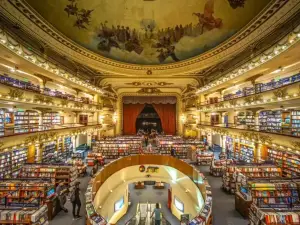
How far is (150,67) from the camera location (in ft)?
44.2

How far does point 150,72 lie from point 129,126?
9.11m

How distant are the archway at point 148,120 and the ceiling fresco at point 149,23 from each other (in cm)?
1047

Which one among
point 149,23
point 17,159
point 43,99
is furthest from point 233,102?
point 17,159

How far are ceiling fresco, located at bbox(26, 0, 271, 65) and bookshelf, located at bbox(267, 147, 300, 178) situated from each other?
6.98 meters

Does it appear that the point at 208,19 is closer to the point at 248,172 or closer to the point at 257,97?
the point at 257,97

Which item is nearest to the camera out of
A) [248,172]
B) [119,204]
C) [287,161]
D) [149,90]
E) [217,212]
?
[217,212]

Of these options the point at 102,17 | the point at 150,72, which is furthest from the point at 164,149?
the point at 102,17

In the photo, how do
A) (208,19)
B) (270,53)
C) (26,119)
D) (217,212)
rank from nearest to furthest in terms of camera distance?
1. (217,212)
2. (270,53)
3. (26,119)
4. (208,19)

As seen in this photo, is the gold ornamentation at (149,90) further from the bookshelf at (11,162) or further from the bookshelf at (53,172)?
the bookshelf at (53,172)

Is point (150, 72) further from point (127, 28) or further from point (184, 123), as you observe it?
point (184, 123)

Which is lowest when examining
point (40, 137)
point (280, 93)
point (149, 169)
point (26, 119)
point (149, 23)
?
point (149, 169)

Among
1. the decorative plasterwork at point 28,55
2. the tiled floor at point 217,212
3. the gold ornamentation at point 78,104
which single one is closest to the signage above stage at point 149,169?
the tiled floor at point 217,212

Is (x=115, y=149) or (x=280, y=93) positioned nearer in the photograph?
(x=280, y=93)

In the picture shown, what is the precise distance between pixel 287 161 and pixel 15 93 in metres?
→ 12.7
